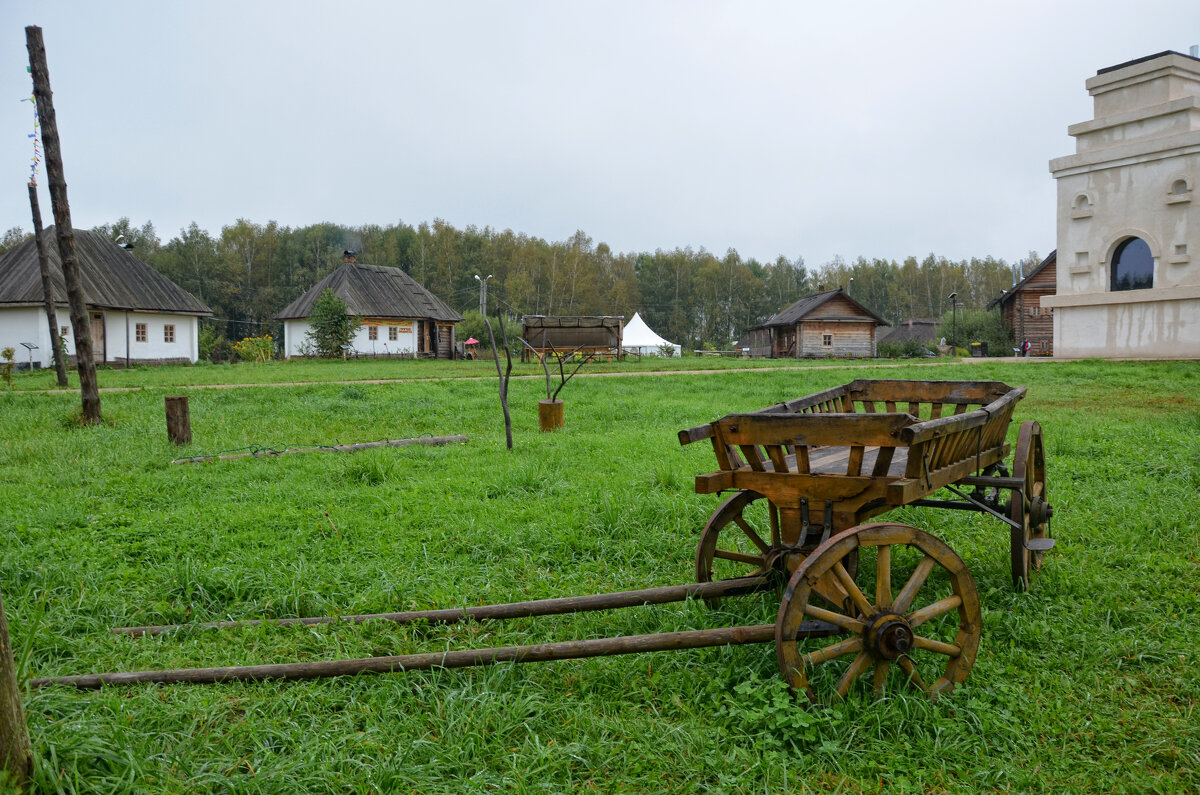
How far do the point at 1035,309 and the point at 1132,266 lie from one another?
18.9m

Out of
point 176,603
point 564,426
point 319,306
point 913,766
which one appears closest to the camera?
point 913,766

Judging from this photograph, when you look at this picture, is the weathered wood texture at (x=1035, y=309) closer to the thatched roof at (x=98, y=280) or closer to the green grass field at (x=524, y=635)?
the green grass field at (x=524, y=635)

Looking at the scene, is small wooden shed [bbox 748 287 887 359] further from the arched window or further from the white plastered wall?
the arched window

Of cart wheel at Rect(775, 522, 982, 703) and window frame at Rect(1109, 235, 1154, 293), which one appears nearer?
cart wheel at Rect(775, 522, 982, 703)

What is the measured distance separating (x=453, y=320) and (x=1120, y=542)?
4109 centimetres

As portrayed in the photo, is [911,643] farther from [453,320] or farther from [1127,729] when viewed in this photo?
[453,320]

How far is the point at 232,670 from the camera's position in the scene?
3.26m

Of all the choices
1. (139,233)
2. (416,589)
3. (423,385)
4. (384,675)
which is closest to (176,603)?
(416,589)

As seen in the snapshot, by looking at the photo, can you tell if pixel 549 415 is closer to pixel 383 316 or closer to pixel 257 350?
pixel 257 350

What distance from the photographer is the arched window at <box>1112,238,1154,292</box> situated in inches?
840

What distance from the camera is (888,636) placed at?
10.3 feet

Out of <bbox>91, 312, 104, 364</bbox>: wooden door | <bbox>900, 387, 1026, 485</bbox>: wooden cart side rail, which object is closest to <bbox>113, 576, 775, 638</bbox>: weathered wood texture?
<bbox>900, 387, 1026, 485</bbox>: wooden cart side rail

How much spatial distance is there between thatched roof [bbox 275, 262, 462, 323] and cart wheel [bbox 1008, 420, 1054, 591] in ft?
122

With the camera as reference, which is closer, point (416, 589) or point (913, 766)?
point (913, 766)
